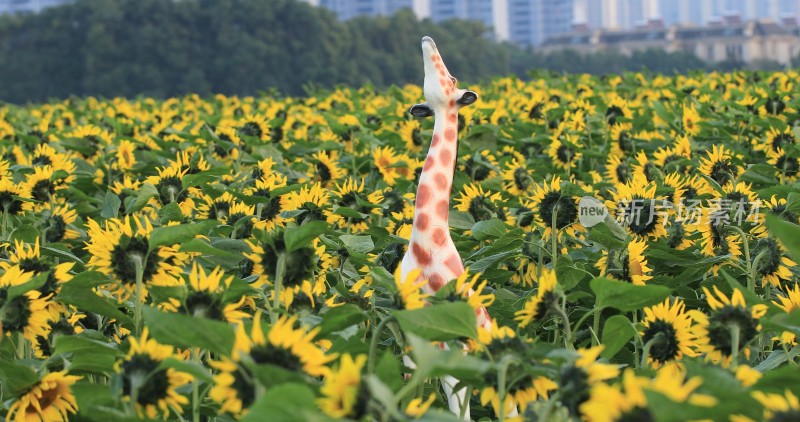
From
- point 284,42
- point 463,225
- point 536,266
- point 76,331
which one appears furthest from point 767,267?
point 284,42

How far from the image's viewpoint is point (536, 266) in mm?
3248

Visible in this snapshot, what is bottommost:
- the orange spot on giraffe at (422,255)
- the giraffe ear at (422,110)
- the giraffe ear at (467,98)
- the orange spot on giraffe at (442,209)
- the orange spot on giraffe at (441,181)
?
the orange spot on giraffe at (422,255)

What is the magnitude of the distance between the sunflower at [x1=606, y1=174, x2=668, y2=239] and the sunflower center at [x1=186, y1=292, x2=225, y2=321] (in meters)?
1.44

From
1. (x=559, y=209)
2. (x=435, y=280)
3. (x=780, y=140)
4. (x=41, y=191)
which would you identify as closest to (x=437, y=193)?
(x=435, y=280)

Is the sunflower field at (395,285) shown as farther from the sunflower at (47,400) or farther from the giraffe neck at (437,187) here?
the giraffe neck at (437,187)

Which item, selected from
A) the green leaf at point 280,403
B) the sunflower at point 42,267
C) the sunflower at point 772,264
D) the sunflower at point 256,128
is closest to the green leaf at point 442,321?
the green leaf at point 280,403

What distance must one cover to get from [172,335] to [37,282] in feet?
1.32

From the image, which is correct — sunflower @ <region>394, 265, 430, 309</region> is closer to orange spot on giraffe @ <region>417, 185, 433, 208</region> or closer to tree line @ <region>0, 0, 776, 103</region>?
orange spot on giraffe @ <region>417, 185, 433, 208</region>

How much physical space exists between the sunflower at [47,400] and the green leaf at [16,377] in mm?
15

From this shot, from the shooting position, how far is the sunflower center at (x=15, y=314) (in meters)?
2.15

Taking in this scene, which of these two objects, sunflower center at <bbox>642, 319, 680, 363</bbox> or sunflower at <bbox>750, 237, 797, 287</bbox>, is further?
sunflower at <bbox>750, 237, 797, 287</bbox>

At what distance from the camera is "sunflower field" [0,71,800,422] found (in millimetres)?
1639

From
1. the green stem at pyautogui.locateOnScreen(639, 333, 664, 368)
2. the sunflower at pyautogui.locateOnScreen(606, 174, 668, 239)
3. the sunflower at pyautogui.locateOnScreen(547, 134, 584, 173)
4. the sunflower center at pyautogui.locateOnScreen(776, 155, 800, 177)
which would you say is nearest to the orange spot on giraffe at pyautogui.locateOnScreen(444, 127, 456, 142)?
the sunflower at pyautogui.locateOnScreen(606, 174, 668, 239)

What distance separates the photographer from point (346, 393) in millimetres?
1520
